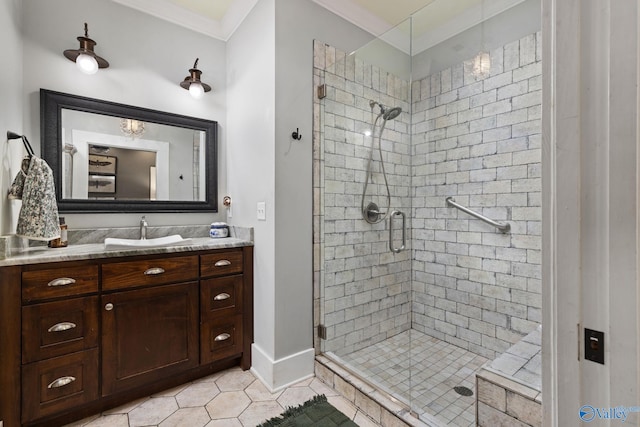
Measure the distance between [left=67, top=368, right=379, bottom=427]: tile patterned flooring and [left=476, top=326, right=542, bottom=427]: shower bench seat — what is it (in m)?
0.72

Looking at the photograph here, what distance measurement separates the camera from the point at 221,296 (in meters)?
2.03

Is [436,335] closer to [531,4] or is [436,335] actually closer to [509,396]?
[509,396]

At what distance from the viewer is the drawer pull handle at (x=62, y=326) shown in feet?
4.94

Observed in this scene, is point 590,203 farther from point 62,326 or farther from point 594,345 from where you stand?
point 62,326

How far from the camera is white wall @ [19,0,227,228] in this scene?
1.89 m

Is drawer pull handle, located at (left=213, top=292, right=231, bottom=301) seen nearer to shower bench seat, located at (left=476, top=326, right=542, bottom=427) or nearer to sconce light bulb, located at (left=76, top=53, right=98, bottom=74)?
shower bench seat, located at (left=476, top=326, right=542, bottom=427)

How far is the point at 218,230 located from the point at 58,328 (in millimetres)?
1118

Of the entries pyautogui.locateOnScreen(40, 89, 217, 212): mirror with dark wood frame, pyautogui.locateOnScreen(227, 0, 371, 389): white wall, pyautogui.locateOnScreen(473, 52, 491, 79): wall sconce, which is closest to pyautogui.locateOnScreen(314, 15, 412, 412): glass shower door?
pyautogui.locateOnScreen(227, 0, 371, 389): white wall

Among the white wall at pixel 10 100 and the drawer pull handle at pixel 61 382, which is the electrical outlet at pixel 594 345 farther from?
the white wall at pixel 10 100

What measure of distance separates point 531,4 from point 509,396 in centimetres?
241

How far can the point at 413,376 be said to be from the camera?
1.94m

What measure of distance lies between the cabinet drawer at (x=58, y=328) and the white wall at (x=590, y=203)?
205cm

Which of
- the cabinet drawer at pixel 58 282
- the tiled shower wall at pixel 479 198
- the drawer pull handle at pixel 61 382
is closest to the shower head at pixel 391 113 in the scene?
the tiled shower wall at pixel 479 198

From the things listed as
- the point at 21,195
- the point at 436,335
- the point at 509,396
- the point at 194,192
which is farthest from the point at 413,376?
the point at 21,195
